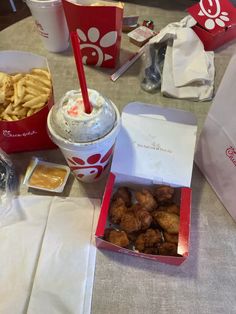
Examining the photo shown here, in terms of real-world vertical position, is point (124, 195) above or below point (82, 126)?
below

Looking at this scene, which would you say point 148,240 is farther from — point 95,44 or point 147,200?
point 95,44

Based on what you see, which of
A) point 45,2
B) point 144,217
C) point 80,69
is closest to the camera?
point 80,69

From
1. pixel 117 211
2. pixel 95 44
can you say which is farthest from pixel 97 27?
pixel 117 211

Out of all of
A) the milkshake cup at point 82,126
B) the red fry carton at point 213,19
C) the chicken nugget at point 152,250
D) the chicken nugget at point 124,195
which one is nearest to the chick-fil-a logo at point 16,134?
the milkshake cup at point 82,126

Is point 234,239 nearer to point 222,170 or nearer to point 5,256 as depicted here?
point 222,170

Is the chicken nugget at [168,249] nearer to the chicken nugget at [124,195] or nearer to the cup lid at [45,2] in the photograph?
the chicken nugget at [124,195]

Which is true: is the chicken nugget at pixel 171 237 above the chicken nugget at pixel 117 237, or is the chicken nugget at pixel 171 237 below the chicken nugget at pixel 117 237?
below
